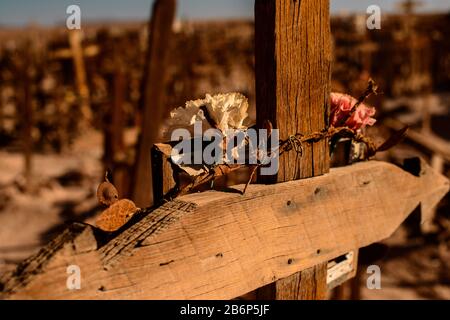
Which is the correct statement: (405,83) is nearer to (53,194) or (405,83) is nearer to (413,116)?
(413,116)

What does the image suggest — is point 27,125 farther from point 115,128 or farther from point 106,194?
point 106,194

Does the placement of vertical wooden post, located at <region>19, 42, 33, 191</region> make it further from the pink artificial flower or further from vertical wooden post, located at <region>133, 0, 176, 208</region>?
the pink artificial flower

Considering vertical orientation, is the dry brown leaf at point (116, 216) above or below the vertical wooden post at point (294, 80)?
below

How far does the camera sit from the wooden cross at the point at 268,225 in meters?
Result: 1.03

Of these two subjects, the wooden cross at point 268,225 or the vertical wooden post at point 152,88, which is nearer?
the wooden cross at point 268,225

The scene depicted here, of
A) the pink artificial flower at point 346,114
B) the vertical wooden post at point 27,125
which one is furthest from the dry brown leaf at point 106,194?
the vertical wooden post at point 27,125

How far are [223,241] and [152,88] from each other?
287 centimetres

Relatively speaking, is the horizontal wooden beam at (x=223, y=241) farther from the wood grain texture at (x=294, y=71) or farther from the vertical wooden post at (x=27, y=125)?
the vertical wooden post at (x=27, y=125)

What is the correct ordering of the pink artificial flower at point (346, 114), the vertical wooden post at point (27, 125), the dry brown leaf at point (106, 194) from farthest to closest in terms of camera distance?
the vertical wooden post at point (27, 125)
the pink artificial flower at point (346, 114)
the dry brown leaf at point (106, 194)

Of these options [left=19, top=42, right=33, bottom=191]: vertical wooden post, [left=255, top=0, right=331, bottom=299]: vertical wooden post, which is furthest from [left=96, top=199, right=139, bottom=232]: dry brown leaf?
[left=19, top=42, right=33, bottom=191]: vertical wooden post

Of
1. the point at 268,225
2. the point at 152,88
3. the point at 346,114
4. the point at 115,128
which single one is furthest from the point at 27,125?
the point at 268,225

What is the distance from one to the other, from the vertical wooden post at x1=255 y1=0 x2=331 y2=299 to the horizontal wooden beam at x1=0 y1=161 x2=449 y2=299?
0.07 meters

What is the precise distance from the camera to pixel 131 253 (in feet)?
3.48

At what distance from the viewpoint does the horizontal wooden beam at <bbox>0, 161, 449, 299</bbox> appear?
3.30 feet
